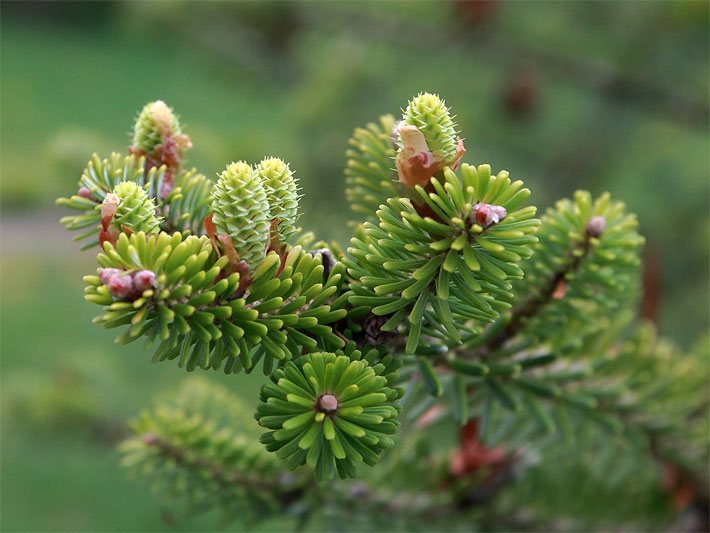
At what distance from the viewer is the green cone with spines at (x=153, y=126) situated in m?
0.49

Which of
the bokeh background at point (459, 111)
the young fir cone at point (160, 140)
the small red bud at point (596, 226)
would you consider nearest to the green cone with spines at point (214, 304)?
the young fir cone at point (160, 140)

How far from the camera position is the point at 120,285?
36 cm

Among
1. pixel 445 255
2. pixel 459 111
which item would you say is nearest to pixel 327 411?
pixel 445 255

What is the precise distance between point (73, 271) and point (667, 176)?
11.8 ft

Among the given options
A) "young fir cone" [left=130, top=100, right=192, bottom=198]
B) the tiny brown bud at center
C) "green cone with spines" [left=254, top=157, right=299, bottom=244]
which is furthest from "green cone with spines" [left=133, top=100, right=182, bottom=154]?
the tiny brown bud at center

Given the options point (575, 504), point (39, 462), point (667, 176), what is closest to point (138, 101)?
point (39, 462)

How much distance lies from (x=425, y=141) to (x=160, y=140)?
19cm

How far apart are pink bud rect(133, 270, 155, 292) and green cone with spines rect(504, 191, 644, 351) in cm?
28

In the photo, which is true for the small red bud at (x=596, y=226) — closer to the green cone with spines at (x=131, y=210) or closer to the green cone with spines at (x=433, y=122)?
the green cone with spines at (x=433, y=122)

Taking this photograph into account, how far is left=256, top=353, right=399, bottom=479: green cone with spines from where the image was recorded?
1.30ft

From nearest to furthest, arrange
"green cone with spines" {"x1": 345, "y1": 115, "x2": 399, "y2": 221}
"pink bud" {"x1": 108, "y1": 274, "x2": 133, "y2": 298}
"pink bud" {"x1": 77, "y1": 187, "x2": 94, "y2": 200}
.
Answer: "pink bud" {"x1": 108, "y1": 274, "x2": 133, "y2": 298}, "pink bud" {"x1": 77, "y1": 187, "x2": 94, "y2": 200}, "green cone with spines" {"x1": 345, "y1": 115, "x2": 399, "y2": 221}

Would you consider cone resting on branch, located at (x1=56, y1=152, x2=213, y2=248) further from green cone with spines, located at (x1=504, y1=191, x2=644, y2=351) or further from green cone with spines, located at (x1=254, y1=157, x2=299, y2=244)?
green cone with spines, located at (x1=504, y1=191, x2=644, y2=351)

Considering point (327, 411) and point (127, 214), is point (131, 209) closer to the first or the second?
point (127, 214)

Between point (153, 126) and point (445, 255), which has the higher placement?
point (153, 126)
